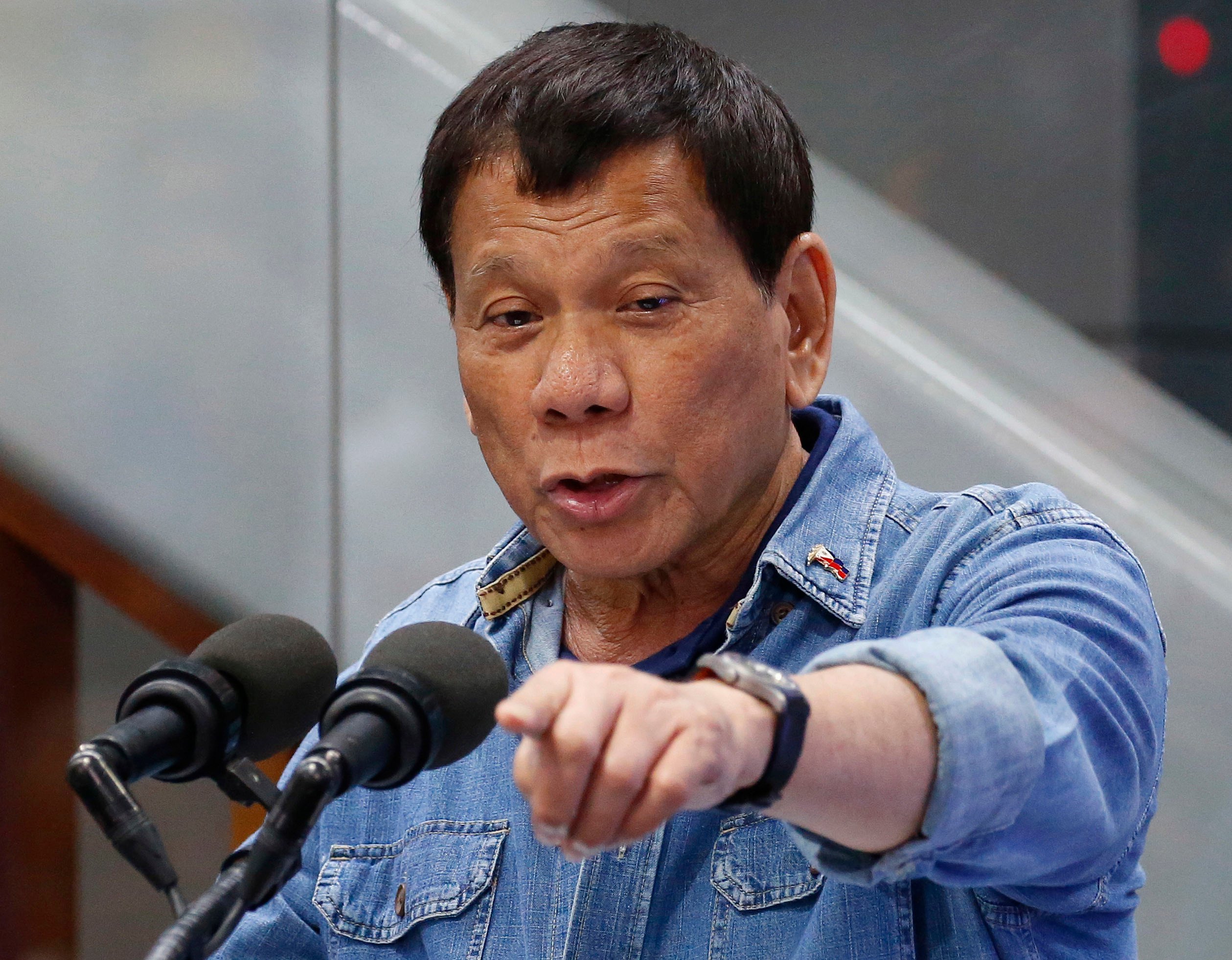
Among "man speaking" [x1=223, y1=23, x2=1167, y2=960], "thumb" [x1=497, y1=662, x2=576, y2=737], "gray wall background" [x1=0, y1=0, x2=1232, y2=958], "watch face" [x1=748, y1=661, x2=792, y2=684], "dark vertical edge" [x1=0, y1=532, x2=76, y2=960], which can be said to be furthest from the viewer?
"dark vertical edge" [x1=0, y1=532, x2=76, y2=960]

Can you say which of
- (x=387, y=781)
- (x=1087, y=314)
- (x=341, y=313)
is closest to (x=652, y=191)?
(x=387, y=781)

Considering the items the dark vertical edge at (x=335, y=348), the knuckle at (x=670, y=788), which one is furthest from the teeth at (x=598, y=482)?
the dark vertical edge at (x=335, y=348)

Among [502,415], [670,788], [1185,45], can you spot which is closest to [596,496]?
[502,415]

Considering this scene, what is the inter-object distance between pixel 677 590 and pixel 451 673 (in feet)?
1.77

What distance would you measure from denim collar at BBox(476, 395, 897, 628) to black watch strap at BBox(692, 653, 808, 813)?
466 millimetres

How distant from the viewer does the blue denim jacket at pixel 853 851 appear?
82 cm

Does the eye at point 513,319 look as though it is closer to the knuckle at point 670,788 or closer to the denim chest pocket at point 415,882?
the denim chest pocket at point 415,882

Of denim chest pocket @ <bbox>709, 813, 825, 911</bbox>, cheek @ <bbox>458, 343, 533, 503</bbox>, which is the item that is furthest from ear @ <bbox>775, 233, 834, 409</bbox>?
denim chest pocket @ <bbox>709, 813, 825, 911</bbox>

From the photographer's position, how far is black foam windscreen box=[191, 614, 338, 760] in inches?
34.8

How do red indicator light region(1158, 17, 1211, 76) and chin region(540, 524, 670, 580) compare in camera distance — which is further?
red indicator light region(1158, 17, 1211, 76)

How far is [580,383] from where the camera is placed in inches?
44.9

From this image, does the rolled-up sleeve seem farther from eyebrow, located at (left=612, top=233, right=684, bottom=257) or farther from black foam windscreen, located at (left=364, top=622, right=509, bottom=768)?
eyebrow, located at (left=612, top=233, right=684, bottom=257)

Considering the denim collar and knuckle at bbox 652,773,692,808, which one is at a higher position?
knuckle at bbox 652,773,692,808

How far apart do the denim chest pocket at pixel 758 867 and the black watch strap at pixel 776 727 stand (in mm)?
400
